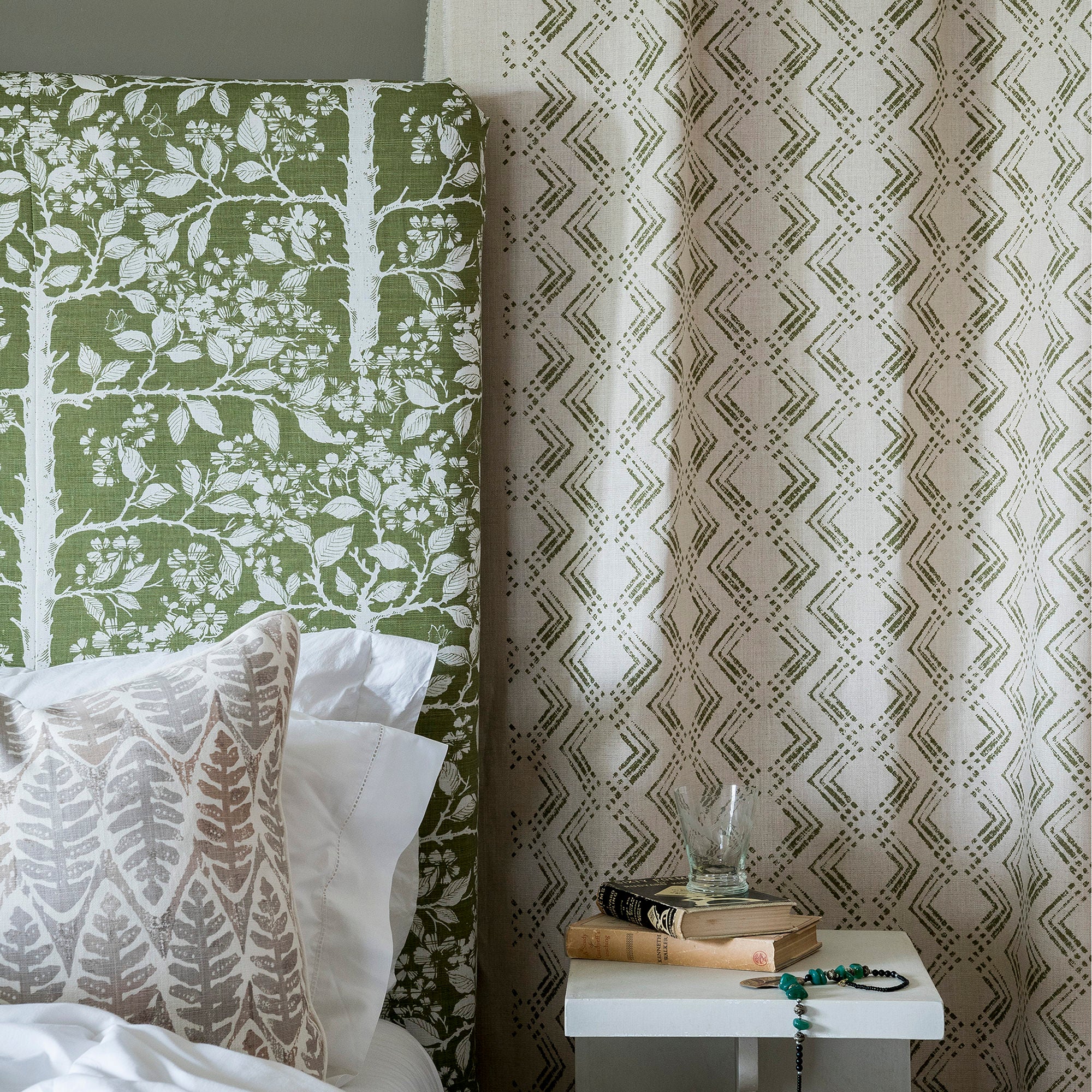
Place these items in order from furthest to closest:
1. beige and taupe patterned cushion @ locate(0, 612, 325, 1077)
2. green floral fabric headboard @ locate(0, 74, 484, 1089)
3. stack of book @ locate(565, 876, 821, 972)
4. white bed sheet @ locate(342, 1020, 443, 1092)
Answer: green floral fabric headboard @ locate(0, 74, 484, 1089)
stack of book @ locate(565, 876, 821, 972)
white bed sheet @ locate(342, 1020, 443, 1092)
beige and taupe patterned cushion @ locate(0, 612, 325, 1077)

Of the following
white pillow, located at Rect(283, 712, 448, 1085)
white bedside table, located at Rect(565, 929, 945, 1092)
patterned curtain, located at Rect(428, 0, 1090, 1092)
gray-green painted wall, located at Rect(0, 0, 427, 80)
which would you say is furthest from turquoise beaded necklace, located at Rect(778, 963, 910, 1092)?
gray-green painted wall, located at Rect(0, 0, 427, 80)

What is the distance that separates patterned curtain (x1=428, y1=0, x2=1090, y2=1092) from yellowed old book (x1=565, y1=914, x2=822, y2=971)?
0.65 feet

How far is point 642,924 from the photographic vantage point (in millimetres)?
1180

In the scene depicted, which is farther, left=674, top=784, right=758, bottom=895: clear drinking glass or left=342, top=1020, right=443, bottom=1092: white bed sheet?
left=674, top=784, right=758, bottom=895: clear drinking glass

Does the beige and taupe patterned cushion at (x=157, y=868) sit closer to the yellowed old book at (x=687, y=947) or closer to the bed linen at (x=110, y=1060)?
the bed linen at (x=110, y=1060)

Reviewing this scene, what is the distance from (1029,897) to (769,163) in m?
1.12

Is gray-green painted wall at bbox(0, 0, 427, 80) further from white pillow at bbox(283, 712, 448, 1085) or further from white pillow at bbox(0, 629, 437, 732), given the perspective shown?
white pillow at bbox(283, 712, 448, 1085)

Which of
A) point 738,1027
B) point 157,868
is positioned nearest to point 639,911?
point 738,1027

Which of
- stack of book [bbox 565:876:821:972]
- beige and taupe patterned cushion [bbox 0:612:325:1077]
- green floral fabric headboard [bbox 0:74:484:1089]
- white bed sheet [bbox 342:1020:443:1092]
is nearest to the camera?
beige and taupe patterned cushion [bbox 0:612:325:1077]

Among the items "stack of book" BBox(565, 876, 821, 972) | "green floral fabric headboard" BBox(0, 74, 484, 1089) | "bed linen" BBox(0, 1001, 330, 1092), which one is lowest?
"stack of book" BBox(565, 876, 821, 972)

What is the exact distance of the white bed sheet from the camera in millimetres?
1029

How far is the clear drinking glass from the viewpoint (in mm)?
1196

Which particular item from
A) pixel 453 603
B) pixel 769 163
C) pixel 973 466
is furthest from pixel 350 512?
pixel 973 466

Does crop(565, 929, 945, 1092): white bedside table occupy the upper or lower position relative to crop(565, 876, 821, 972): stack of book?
lower
